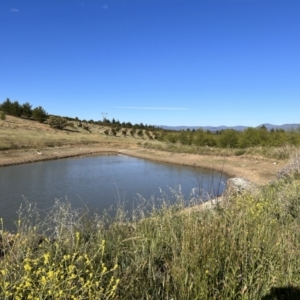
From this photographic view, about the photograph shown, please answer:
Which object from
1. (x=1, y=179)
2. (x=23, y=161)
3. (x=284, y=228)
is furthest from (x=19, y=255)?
(x=23, y=161)

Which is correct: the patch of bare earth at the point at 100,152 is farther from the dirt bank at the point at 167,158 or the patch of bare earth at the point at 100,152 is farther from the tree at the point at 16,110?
the tree at the point at 16,110

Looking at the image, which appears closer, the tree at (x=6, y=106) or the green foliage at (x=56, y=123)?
the green foliage at (x=56, y=123)

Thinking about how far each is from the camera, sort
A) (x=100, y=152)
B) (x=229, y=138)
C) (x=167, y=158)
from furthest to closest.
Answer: (x=100, y=152), (x=229, y=138), (x=167, y=158)

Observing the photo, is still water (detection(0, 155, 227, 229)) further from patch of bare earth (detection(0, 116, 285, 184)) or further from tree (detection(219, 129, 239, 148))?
tree (detection(219, 129, 239, 148))

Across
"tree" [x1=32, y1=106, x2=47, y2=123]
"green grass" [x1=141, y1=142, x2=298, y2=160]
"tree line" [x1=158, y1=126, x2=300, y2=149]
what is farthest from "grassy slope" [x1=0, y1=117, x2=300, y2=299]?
"tree" [x1=32, y1=106, x2=47, y2=123]

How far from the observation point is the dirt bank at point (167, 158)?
65.1 ft

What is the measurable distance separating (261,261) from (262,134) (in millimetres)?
29946

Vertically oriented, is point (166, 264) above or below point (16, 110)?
below

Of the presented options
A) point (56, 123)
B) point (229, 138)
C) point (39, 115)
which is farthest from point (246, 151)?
point (39, 115)

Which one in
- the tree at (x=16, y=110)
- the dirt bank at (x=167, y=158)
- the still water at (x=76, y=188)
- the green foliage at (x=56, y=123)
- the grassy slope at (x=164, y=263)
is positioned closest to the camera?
the grassy slope at (x=164, y=263)

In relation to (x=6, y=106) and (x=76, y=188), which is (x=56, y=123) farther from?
(x=76, y=188)

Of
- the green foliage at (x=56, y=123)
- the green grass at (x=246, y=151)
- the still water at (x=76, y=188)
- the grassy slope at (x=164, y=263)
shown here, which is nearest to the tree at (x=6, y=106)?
the green foliage at (x=56, y=123)

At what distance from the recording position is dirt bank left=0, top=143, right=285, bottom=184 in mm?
19828

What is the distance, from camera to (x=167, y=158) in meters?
30.1
